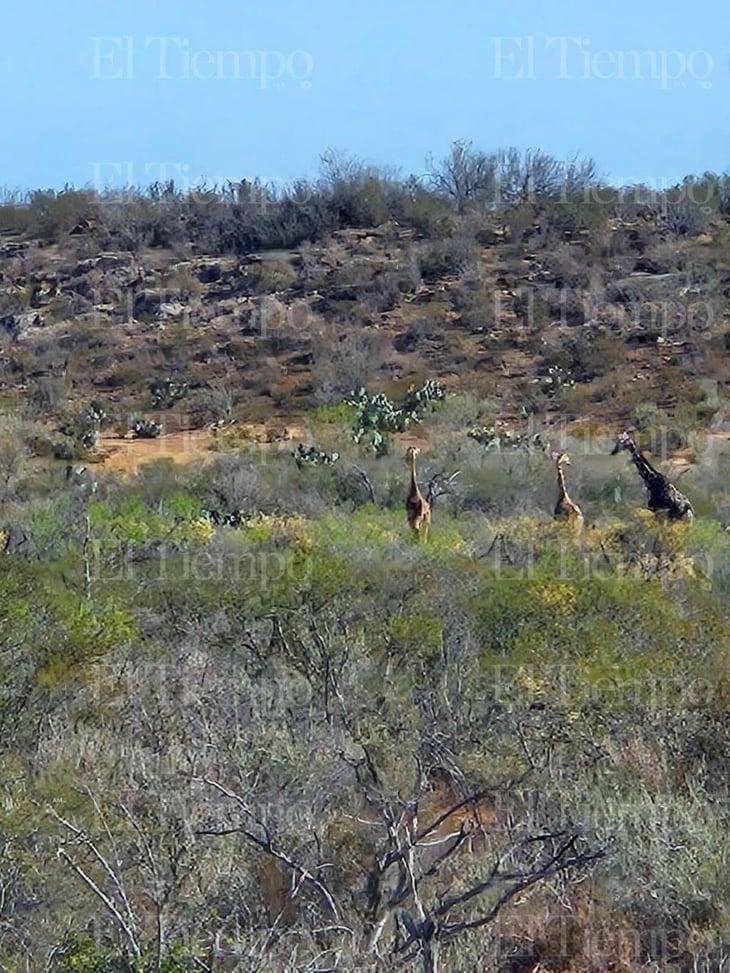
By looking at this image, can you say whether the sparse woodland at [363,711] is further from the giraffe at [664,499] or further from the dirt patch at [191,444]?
the dirt patch at [191,444]

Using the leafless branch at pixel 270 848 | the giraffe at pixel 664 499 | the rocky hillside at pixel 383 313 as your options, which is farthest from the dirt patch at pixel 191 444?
the leafless branch at pixel 270 848

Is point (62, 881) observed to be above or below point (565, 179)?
below

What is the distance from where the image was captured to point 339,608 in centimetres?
1016

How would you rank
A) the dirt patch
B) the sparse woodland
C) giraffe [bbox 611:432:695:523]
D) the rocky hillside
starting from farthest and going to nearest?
the rocky hillside → the dirt patch → giraffe [bbox 611:432:695:523] → the sparse woodland

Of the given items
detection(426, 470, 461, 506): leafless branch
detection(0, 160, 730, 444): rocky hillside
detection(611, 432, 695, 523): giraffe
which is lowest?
detection(426, 470, 461, 506): leafless branch

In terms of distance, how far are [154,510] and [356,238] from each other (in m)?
25.2

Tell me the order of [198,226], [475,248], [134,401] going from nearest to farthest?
[134,401] → [475,248] → [198,226]

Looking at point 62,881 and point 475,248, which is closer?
point 62,881

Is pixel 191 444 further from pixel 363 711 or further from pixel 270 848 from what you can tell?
pixel 270 848

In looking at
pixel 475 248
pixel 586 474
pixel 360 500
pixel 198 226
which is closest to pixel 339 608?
pixel 360 500

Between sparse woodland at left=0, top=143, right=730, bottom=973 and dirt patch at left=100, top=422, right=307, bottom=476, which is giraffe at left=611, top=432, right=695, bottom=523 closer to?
sparse woodland at left=0, top=143, right=730, bottom=973

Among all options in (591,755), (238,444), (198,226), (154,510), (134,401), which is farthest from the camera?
(198,226)

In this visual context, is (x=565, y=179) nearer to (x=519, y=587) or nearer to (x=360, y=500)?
(x=360, y=500)

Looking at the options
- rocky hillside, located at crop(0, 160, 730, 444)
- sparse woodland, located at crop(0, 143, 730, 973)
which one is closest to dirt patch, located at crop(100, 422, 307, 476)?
sparse woodland, located at crop(0, 143, 730, 973)
